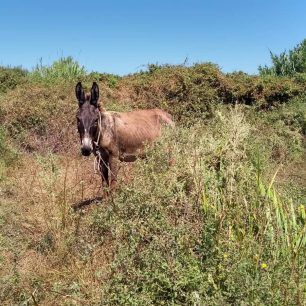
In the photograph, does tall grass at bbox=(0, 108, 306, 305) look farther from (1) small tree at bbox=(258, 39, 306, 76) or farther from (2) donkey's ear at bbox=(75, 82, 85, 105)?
(1) small tree at bbox=(258, 39, 306, 76)

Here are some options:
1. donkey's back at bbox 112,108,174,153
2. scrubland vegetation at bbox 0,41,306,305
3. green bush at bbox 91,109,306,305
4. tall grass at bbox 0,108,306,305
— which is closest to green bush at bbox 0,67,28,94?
donkey's back at bbox 112,108,174,153

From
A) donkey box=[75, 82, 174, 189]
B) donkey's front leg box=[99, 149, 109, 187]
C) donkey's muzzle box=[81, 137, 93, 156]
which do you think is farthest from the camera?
donkey's front leg box=[99, 149, 109, 187]

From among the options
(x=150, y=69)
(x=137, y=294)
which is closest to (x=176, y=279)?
(x=137, y=294)

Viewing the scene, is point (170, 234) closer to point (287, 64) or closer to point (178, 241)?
point (178, 241)

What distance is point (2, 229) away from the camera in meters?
6.76

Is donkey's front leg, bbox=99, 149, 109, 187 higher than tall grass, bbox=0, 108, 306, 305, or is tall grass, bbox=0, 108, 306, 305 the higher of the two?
donkey's front leg, bbox=99, 149, 109, 187

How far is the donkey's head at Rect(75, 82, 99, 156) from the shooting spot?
7378mm

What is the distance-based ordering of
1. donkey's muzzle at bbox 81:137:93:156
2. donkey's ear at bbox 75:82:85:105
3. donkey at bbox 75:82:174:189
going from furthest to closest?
donkey's ear at bbox 75:82:85:105 → donkey at bbox 75:82:174:189 → donkey's muzzle at bbox 81:137:93:156

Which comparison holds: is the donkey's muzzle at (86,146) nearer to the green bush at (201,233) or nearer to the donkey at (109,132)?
the donkey at (109,132)

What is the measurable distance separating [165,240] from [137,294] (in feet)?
1.97

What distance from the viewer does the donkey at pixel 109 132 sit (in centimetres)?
748

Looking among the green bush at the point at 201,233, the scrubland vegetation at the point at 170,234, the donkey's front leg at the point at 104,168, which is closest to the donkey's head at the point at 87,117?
the donkey's front leg at the point at 104,168

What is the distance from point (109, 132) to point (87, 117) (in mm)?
814

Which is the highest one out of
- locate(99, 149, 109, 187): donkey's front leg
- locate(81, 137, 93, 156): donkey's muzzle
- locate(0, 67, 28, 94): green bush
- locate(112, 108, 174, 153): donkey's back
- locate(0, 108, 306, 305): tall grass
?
locate(0, 67, 28, 94): green bush
